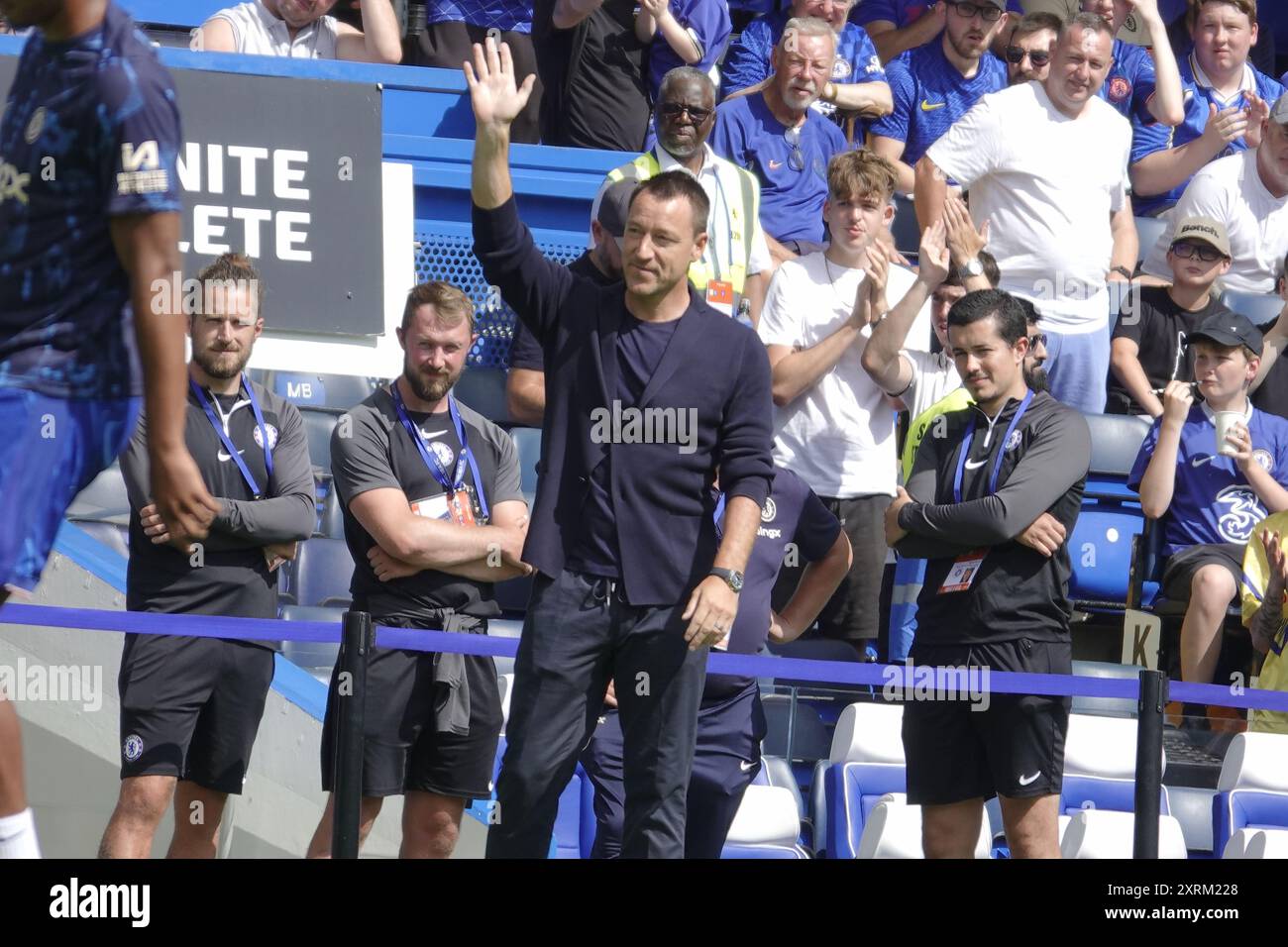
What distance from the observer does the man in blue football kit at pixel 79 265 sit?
3174 millimetres

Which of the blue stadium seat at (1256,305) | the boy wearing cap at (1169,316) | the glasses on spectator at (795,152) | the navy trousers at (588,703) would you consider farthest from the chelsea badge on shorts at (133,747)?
the blue stadium seat at (1256,305)

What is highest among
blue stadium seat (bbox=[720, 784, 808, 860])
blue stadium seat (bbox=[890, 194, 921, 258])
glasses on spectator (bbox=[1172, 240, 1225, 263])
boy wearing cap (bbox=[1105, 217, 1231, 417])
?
blue stadium seat (bbox=[890, 194, 921, 258])

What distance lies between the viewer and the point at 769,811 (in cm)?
562

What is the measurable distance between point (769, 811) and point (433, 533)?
1.45 m

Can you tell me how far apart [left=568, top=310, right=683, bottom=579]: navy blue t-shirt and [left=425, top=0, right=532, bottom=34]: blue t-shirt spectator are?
4251 mm

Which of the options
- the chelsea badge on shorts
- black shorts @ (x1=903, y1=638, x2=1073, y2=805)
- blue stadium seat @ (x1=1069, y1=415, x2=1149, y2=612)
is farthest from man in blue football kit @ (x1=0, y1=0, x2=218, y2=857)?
blue stadium seat @ (x1=1069, y1=415, x2=1149, y2=612)

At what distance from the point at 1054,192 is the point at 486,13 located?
2.81m

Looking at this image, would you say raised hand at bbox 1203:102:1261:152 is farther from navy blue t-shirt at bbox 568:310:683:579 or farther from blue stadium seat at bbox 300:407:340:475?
navy blue t-shirt at bbox 568:310:683:579

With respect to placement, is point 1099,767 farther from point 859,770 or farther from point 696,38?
point 696,38

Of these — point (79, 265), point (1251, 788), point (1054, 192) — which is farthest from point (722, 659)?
point (1054, 192)

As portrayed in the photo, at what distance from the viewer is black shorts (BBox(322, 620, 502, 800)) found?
5.02 metres

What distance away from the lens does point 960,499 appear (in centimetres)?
541
